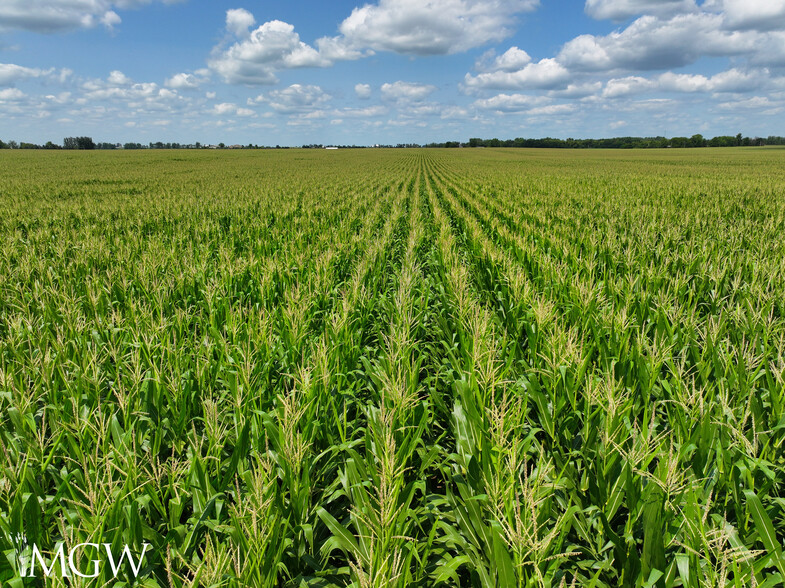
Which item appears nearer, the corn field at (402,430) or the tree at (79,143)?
the corn field at (402,430)

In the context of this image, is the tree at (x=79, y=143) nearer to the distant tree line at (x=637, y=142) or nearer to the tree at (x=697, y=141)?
the distant tree line at (x=637, y=142)

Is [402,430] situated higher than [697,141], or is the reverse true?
[697,141]

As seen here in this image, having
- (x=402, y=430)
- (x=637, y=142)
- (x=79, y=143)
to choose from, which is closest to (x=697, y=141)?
(x=637, y=142)

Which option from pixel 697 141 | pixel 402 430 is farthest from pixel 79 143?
pixel 697 141

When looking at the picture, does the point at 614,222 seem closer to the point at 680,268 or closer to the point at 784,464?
the point at 680,268

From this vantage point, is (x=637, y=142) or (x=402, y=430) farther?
(x=637, y=142)

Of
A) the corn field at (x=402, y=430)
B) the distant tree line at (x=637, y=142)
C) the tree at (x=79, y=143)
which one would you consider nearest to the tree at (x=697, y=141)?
the distant tree line at (x=637, y=142)

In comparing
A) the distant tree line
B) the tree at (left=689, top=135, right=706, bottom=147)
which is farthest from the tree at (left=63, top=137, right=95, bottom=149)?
the tree at (left=689, top=135, right=706, bottom=147)

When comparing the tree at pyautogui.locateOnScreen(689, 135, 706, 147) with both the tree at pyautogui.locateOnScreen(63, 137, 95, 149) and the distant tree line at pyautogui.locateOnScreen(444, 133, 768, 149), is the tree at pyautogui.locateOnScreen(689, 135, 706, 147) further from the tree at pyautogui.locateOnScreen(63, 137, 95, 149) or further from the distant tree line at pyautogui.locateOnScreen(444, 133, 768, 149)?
the tree at pyautogui.locateOnScreen(63, 137, 95, 149)

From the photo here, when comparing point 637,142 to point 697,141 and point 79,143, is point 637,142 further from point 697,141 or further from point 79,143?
point 79,143

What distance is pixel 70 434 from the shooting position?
2467mm

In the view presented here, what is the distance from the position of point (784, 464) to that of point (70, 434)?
432 cm

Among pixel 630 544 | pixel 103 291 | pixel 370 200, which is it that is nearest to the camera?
pixel 630 544

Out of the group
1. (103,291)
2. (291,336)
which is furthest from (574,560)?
(103,291)
